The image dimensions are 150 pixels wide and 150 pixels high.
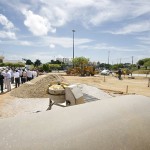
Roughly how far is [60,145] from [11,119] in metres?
0.69

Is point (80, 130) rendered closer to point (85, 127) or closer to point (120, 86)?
point (85, 127)

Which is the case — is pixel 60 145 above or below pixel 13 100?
above

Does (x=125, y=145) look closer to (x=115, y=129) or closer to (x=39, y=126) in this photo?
(x=115, y=129)

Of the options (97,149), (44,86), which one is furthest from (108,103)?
(44,86)

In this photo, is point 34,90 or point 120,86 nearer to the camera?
point 34,90

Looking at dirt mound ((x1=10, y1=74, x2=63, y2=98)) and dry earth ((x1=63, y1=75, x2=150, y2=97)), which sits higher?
dirt mound ((x1=10, y1=74, x2=63, y2=98))

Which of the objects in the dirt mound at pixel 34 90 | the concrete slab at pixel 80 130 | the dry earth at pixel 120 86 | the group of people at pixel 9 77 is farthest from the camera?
the dry earth at pixel 120 86

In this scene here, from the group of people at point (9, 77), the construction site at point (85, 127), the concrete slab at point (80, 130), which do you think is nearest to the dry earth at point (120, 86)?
the group of people at point (9, 77)

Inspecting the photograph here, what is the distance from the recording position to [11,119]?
101 inches

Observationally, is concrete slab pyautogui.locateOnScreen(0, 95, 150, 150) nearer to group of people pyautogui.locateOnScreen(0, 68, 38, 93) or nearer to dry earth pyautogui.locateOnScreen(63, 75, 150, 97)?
group of people pyautogui.locateOnScreen(0, 68, 38, 93)

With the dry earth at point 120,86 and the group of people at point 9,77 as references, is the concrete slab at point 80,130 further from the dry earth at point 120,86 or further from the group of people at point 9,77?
the dry earth at point 120,86

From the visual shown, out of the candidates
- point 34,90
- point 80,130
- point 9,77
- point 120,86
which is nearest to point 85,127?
point 80,130

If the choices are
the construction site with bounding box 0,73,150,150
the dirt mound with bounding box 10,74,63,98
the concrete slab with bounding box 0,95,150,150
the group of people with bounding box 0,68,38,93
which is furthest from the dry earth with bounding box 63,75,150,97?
the concrete slab with bounding box 0,95,150,150

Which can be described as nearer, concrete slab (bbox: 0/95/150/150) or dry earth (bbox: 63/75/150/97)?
concrete slab (bbox: 0/95/150/150)
